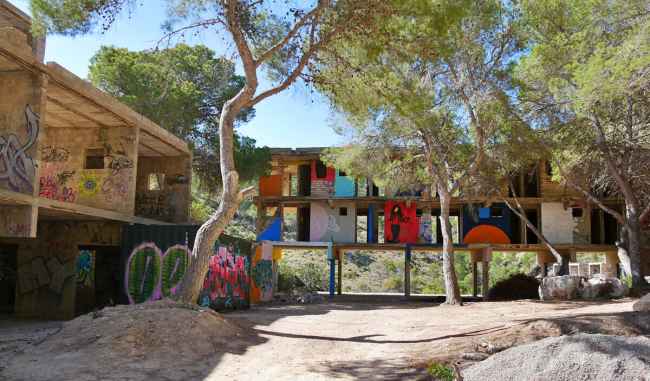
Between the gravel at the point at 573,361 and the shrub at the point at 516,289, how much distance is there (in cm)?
1555

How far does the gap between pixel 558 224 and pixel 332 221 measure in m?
9.85

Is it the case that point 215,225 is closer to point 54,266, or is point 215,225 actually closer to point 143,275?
point 143,275

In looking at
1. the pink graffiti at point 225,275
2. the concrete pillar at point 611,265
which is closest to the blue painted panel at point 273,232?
the pink graffiti at point 225,275

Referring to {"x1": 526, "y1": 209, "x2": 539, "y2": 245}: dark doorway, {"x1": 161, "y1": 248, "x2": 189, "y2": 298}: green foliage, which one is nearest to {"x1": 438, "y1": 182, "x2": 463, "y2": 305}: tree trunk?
{"x1": 161, "y1": 248, "x2": 189, "y2": 298}: green foliage

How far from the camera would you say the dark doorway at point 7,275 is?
16391 mm

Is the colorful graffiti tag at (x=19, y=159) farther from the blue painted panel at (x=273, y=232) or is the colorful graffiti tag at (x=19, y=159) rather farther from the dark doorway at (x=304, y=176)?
the dark doorway at (x=304, y=176)

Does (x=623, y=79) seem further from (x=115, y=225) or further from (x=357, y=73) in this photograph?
(x=115, y=225)

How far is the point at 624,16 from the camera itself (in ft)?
38.5

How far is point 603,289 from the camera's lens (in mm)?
16250

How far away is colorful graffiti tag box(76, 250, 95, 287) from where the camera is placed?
17.8 metres

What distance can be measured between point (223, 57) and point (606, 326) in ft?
26.3

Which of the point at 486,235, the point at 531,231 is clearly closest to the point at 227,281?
the point at 486,235

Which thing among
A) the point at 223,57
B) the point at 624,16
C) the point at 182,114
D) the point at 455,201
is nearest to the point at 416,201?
the point at 455,201

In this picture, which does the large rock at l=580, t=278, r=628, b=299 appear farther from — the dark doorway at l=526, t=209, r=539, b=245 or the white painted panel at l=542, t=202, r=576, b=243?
the dark doorway at l=526, t=209, r=539, b=245
